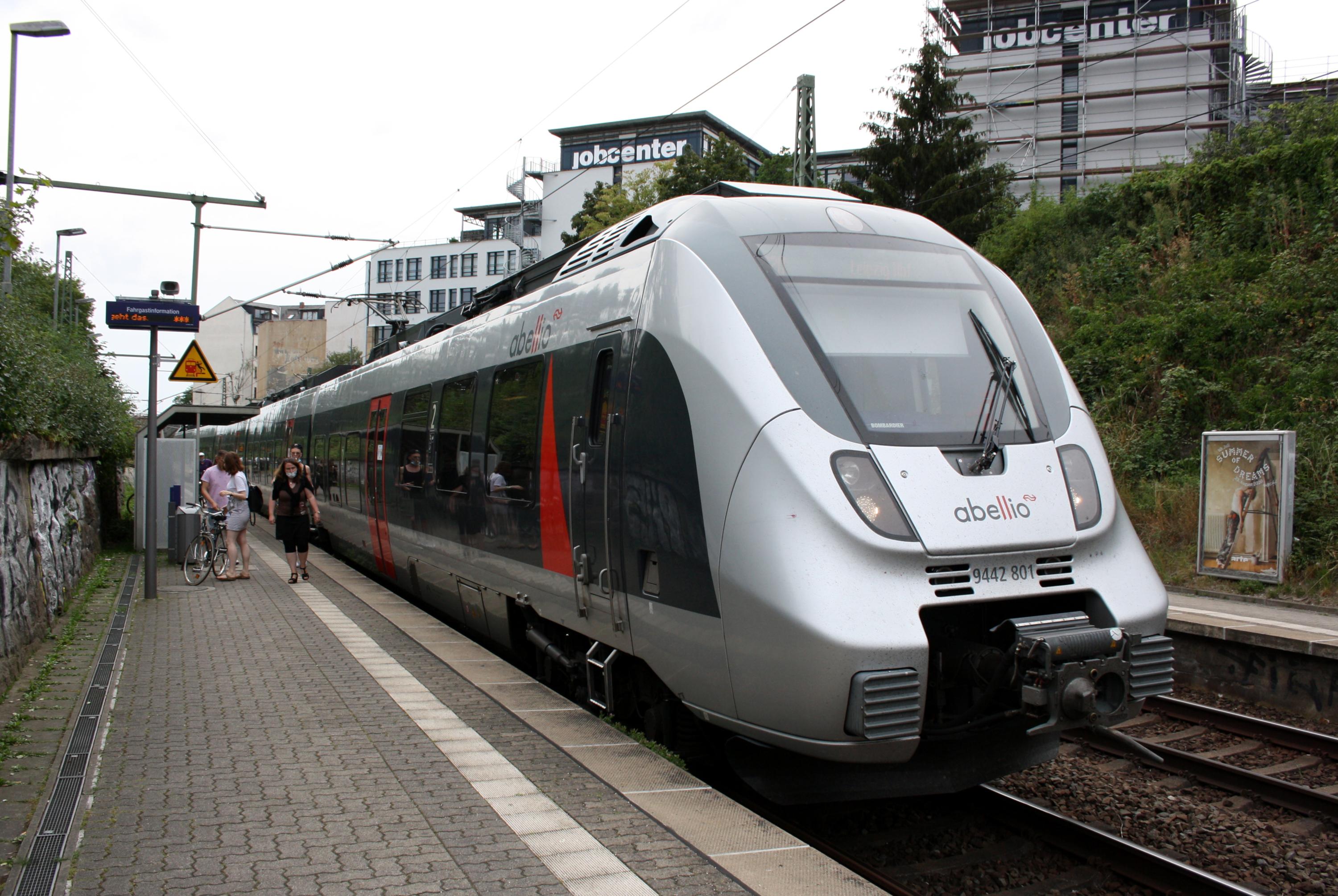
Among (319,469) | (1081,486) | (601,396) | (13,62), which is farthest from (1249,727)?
(13,62)

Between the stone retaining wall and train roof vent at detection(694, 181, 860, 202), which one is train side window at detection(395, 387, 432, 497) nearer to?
the stone retaining wall

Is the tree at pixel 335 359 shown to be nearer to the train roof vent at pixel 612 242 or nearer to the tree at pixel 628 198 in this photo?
the tree at pixel 628 198

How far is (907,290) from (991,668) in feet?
6.52

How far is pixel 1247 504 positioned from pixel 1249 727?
16.0ft

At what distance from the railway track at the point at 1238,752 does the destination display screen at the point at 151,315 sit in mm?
9868

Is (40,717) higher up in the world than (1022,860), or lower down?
higher up

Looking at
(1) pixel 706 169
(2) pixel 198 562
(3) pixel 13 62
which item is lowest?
(2) pixel 198 562

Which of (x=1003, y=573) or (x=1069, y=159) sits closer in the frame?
(x=1003, y=573)

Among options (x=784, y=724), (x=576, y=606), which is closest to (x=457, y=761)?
(x=576, y=606)

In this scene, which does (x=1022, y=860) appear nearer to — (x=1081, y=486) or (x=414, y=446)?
(x=1081, y=486)

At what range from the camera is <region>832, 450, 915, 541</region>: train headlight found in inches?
168

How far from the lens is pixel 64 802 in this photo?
4.60 meters

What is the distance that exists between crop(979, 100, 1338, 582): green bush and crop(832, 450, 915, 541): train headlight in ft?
30.1

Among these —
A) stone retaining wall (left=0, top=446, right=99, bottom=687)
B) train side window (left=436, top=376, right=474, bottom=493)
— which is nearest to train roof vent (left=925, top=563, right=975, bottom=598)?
train side window (left=436, top=376, right=474, bottom=493)
